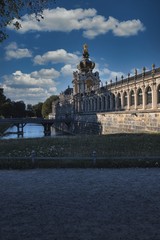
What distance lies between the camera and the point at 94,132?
62.4 m

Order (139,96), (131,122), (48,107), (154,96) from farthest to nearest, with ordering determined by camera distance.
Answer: (48,107) → (139,96) → (131,122) → (154,96)

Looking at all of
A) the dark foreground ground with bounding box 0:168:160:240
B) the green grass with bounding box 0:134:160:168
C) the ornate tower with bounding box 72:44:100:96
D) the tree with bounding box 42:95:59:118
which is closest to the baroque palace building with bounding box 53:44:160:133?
the ornate tower with bounding box 72:44:100:96

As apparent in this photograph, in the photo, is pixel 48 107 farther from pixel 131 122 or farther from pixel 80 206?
pixel 80 206

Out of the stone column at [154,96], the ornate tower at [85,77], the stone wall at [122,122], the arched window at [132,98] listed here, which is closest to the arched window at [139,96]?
the arched window at [132,98]

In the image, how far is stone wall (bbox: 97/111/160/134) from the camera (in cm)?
3669

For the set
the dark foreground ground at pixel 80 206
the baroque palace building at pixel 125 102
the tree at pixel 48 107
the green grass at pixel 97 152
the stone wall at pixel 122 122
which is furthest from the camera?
the tree at pixel 48 107

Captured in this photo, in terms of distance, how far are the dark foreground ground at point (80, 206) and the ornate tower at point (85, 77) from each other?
88.7 metres

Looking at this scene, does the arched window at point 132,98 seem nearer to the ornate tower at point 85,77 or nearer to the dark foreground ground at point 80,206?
the dark foreground ground at point 80,206

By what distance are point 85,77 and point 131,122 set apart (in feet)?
205

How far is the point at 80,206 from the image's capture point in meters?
8.73

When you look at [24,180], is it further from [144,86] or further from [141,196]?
[144,86]

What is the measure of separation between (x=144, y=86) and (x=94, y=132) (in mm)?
20324

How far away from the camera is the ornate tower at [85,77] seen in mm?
102894

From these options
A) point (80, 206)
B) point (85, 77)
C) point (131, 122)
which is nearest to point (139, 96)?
point (131, 122)
